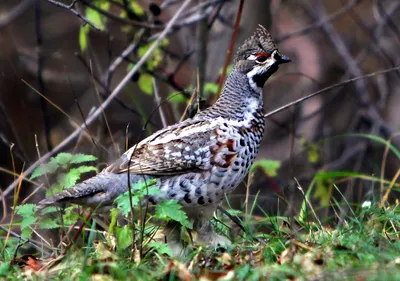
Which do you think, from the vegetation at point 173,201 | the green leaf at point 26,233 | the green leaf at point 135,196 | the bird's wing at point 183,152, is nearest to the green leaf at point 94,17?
the vegetation at point 173,201

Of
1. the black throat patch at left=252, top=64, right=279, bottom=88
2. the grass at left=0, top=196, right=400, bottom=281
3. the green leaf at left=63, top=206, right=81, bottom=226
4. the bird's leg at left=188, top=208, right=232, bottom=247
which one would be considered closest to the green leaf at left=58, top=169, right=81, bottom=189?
the grass at left=0, top=196, right=400, bottom=281

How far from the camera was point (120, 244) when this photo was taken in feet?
15.9

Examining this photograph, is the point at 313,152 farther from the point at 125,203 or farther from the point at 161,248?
the point at 125,203

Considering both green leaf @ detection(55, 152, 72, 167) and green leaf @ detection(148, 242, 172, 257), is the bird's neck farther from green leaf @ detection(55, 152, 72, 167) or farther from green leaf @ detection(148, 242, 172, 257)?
green leaf @ detection(148, 242, 172, 257)

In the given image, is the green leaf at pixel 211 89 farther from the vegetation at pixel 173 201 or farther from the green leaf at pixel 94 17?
the green leaf at pixel 94 17

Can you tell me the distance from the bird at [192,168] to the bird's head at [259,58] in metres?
0.30

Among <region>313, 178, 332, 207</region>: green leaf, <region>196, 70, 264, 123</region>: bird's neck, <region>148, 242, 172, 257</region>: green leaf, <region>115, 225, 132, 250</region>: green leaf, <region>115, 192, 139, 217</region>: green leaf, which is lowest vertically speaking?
<region>313, 178, 332, 207</region>: green leaf

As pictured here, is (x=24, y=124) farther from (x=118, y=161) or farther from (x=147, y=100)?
(x=118, y=161)

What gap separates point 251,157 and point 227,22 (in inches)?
149

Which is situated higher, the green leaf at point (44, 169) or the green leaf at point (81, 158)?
the green leaf at point (81, 158)

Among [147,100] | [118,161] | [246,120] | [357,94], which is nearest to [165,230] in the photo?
[118,161]

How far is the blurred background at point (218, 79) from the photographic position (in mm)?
8344

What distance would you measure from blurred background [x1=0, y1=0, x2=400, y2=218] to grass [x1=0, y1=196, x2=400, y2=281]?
221 centimetres

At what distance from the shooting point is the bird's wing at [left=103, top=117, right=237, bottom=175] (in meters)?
5.56
